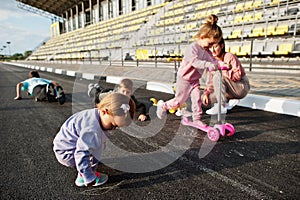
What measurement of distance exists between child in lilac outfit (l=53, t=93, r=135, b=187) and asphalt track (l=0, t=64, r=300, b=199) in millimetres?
130

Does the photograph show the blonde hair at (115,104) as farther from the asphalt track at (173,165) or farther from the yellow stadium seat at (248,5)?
the yellow stadium seat at (248,5)

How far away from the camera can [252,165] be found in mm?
1820

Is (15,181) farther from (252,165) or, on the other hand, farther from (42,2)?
(42,2)

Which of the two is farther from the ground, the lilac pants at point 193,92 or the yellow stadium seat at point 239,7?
the yellow stadium seat at point 239,7

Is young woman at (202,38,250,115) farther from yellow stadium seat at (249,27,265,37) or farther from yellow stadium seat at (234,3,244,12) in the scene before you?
yellow stadium seat at (234,3,244,12)

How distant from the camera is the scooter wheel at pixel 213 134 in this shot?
2.35 metres

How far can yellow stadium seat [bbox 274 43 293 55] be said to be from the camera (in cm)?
812

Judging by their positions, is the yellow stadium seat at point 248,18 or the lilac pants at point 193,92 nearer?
the lilac pants at point 193,92

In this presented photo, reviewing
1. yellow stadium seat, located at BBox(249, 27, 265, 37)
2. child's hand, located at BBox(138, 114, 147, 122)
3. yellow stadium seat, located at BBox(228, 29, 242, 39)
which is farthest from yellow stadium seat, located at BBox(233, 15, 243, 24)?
child's hand, located at BBox(138, 114, 147, 122)

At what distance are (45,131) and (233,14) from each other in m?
12.6

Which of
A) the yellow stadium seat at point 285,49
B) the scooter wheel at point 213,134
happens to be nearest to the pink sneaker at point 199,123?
the scooter wheel at point 213,134

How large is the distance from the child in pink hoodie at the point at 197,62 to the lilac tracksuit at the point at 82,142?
1.42 metres

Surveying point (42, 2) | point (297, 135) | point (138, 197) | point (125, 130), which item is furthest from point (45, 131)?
point (42, 2)

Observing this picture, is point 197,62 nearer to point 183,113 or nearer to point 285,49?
point 183,113
